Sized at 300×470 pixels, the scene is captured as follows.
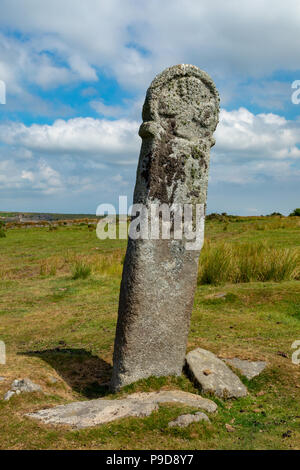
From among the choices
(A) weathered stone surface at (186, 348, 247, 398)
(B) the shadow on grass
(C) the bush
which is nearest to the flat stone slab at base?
(A) weathered stone surface at (186, 348, 247, 398)

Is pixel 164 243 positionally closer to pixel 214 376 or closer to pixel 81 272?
pixel 214 376

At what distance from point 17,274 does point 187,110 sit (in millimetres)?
13301

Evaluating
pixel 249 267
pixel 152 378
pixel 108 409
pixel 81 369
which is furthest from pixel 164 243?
pixel 249 267

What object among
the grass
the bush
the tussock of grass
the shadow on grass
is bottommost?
the shadow on grass

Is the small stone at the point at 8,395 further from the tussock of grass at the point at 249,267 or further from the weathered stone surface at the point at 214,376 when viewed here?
the tussock of grass at the point at 249,267

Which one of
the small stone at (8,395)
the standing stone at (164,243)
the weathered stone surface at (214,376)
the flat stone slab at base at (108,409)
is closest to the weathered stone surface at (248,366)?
the weathered stone surface at (214,376)

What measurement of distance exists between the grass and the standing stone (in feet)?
1.53

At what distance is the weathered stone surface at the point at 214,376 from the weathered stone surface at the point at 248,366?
9.3 inches

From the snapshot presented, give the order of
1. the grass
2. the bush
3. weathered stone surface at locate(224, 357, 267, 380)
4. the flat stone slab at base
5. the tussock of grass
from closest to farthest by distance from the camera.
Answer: the grass, the flat stone slab at base, weathered stone surface at locate(224, 357, 267, 380), the tussock of grass, the bush

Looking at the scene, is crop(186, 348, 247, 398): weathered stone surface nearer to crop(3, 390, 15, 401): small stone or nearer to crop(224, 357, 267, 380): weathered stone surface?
crop(224, 357, 267, 380): weathered stone surface

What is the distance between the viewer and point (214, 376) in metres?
6.27

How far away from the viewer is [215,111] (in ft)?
21.3

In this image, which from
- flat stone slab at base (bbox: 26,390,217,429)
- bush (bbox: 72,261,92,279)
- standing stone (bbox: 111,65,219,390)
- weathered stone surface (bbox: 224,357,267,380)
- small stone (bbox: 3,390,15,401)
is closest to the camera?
flat stone slab at base (bbox: 26,390,217,429)

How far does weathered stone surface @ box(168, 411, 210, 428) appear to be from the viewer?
4789 mm
